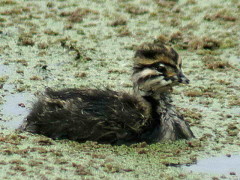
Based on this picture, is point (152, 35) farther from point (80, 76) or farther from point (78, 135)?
point (78, 135)

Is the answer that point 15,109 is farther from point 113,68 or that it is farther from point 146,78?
point 113,68

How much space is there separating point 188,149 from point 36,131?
2060 millimetres

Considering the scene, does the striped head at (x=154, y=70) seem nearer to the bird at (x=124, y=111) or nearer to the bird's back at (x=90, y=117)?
the bird at (x=124, y=111)

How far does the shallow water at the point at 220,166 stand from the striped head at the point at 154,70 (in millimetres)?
1289

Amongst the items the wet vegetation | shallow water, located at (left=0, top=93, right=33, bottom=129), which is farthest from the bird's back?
shallow water, located at (left=0, top=93, right=33, bottom=129)

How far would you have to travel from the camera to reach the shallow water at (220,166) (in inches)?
300

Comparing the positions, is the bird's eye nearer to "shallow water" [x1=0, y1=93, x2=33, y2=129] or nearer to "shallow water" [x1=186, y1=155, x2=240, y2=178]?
"shallow water" [x1=186, y1=155, x2=240, y2=178]

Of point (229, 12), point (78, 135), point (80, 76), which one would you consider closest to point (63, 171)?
point (78, 135)

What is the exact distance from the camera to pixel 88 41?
13.3 m

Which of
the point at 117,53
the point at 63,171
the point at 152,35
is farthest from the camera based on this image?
the point at 152,35

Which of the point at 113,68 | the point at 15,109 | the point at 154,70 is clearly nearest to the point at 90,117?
the point at 154,70

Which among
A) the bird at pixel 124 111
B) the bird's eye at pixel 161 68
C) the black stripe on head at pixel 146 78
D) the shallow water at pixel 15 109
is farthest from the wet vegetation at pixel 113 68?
the bird's eye at pixel 161 68

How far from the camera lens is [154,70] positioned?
342 inches

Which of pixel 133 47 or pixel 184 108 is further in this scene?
pixel 133 47
